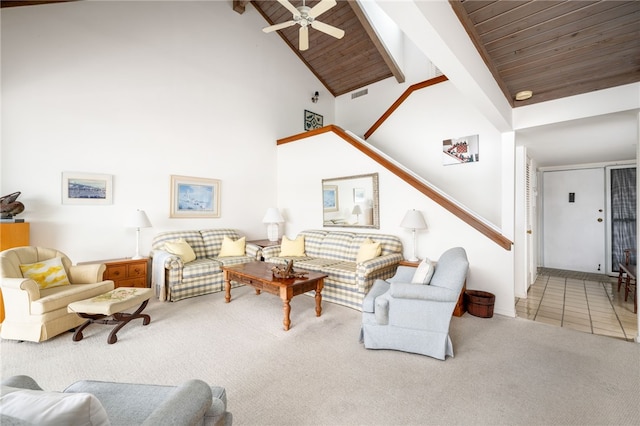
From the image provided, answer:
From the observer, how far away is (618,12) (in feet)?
6.94

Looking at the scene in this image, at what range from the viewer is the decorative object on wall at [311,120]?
23.4 feet

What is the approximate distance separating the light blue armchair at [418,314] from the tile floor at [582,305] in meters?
1.84

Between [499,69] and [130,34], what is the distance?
5151 millimetres

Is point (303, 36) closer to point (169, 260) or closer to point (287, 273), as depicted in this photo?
point (287, 273)

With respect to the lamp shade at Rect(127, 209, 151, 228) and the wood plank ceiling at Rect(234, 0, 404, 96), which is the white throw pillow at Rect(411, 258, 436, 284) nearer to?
the lamp shade at Rect(127, 209, 151, 228)

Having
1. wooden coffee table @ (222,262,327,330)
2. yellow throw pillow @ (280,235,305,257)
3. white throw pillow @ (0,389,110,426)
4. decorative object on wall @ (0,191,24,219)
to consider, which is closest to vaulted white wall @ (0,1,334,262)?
decorative object on wall @ (0,191,24,219)

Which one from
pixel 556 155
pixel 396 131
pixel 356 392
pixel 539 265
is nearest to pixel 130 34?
pixel 396 131

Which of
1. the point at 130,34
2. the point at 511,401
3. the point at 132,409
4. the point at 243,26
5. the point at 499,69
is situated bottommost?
the point at 511,401

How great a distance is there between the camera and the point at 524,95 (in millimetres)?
3252

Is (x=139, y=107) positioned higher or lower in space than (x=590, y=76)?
higher

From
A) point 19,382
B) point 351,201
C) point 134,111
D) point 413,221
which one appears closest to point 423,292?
point 413,221

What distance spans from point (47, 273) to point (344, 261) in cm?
363

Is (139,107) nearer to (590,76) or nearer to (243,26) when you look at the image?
(243,26)

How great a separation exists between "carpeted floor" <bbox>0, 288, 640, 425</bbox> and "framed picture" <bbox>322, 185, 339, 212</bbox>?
2412 millimetres
